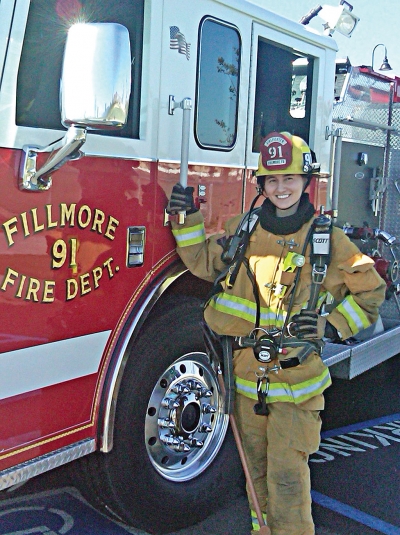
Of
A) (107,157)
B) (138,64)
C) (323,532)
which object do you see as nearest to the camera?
(107,157)

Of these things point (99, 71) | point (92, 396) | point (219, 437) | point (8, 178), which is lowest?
point (219, 437)

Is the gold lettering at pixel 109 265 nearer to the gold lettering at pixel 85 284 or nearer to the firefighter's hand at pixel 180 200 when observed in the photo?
the gold lettering at pixel 85 284

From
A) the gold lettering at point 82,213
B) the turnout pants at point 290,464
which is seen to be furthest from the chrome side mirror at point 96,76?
the turnout pants at point 290,464

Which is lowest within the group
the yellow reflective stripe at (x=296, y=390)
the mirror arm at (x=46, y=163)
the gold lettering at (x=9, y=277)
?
the yellow reflective stripe at (x=296, y=390)

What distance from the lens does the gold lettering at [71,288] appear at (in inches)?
102

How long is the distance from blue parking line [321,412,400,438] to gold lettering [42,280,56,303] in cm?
287

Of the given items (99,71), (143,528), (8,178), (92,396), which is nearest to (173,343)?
(92,396)

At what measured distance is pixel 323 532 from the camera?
3443mm

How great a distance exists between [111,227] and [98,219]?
8cm

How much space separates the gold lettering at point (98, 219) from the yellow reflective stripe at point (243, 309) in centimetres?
64

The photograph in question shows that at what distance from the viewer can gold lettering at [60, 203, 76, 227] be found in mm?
2518

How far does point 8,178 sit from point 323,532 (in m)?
2.33

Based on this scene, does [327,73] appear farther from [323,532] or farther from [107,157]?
[323,532]

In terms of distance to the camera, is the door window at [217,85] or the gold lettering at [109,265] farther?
the door window at [217,85]
